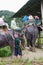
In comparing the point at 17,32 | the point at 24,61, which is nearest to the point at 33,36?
the point at 17,32

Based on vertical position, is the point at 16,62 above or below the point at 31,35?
below

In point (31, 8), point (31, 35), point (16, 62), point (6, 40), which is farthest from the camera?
point (31, 8)

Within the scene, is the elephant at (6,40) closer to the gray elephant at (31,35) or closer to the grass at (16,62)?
the grass at (16,62)

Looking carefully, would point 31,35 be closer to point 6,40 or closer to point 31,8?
point 6,40

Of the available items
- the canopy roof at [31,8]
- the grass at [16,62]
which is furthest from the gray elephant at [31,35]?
the canopy roof at [31,8]

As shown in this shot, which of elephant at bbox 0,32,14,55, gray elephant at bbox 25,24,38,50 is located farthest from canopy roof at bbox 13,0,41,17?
elephant at bbox 0,32,14,55

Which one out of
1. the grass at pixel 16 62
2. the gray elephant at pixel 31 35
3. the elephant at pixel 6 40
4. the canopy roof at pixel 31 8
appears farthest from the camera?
the canopy roof at pixel 31 8

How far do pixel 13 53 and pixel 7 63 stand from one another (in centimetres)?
121

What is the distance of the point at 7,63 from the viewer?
867cm

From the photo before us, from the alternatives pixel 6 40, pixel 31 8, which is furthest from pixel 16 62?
pixel 31 8

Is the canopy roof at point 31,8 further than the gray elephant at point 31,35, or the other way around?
the canopy roof at point 31,8

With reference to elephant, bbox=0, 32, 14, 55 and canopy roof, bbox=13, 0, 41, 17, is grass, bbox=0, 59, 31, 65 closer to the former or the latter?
elephant, bbox=0, 32, 14, 55

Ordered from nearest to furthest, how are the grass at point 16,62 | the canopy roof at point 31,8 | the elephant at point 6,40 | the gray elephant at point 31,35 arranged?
the grass at point 16,62, the elephant at point 6,40, the gray elephant at point 31,35, the canopy roof at point 31,8

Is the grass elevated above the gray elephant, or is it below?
below
